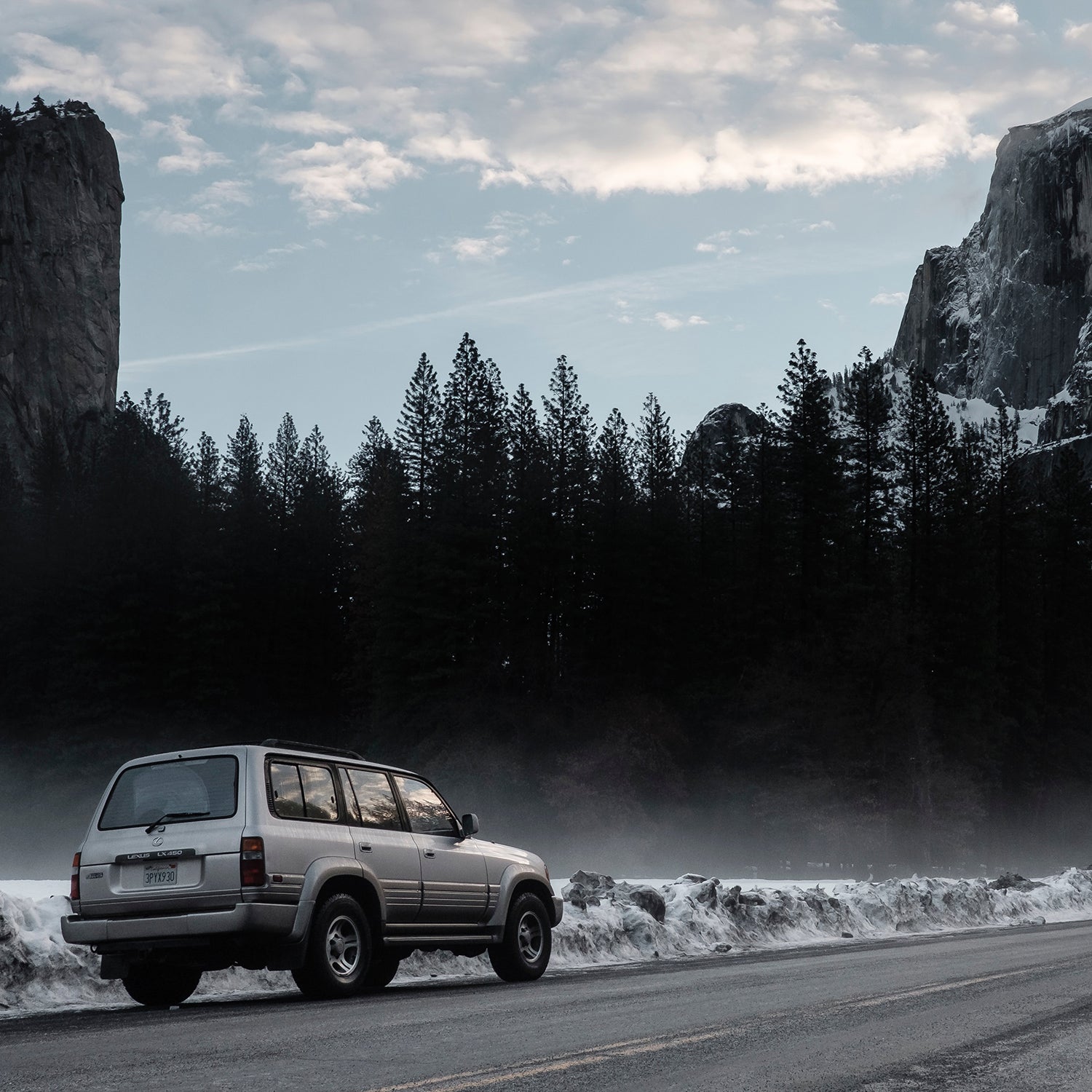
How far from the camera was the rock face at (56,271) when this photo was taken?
134125mm

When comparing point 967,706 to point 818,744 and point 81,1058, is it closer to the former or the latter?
point 818,744

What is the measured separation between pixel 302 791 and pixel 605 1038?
12.8 feet

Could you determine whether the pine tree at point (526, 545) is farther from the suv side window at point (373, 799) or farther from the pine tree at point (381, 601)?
the suv side window at point (373, 799)

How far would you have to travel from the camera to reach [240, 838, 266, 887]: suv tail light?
10.5 metres

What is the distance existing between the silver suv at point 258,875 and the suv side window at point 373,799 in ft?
0.05

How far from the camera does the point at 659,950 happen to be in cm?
1692

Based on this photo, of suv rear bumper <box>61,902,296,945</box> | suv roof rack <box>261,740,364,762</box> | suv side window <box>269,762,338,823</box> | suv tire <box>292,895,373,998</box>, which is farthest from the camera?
suv roof rack <box>261,740,364,762</box>

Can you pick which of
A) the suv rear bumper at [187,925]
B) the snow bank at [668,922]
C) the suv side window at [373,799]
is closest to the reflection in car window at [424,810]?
the suv side window at [373,799]

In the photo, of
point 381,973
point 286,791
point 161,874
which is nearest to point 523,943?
point 381,973

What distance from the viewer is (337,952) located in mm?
11312

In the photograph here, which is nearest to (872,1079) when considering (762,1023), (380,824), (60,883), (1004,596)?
(762,1023)

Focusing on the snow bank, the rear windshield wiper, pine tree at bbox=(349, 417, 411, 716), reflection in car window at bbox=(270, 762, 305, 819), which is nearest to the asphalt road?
the snow bank

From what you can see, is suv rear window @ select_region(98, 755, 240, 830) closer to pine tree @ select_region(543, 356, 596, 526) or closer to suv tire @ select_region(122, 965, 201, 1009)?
suv tire @ select_region(122, 965, 201, 1009)

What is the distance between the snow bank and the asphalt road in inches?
33.0
